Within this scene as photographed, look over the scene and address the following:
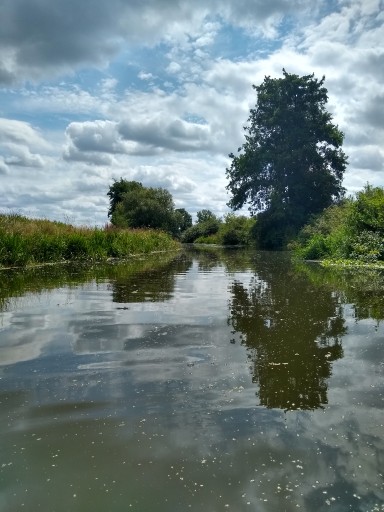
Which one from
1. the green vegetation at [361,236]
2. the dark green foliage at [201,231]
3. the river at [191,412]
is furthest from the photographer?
the dark green foliage at [201,231]

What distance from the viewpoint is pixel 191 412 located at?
3342 mm

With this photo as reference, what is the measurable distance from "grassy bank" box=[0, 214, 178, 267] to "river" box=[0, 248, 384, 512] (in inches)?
356

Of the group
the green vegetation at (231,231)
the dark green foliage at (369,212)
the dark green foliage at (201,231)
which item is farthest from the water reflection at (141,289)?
the dark green foliage at (201,231)

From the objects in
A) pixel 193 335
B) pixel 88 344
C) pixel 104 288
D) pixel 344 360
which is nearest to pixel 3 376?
pixel 88 344

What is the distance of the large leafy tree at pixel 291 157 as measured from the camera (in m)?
43.6

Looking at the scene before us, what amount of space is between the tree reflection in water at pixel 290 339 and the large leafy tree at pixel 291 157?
113 feet

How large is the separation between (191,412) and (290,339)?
2.58m

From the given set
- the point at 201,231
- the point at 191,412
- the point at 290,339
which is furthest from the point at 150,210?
the point at 191,412

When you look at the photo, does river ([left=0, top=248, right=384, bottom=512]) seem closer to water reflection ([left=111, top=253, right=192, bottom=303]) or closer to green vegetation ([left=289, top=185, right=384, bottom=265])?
water reflection ([left=111, top=253, right=192, bottom=303])

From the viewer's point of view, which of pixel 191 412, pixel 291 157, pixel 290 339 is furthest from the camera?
pixel 291 157

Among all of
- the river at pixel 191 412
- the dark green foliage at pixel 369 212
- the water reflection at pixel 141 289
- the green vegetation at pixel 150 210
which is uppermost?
the green vegetation at pixel 150 210

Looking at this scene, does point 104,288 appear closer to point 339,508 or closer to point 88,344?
point 88,344

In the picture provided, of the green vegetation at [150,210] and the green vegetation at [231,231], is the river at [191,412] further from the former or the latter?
the green vegetation at [231,231]

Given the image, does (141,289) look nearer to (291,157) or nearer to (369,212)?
(369,212)
